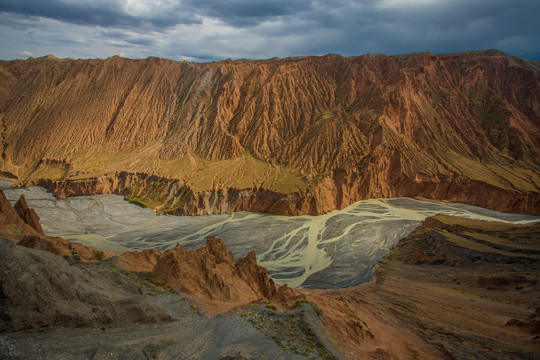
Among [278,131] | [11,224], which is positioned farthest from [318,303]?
[278,131]

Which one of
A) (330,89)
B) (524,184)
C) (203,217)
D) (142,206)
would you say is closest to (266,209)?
(203,217)

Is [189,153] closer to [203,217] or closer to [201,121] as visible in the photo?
[201,121]

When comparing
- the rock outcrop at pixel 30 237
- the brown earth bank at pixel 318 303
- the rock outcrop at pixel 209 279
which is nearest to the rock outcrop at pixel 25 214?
the rock outcrop at pixel 30 237

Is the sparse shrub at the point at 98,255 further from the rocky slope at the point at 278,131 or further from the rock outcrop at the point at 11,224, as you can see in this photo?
the rocky slope at the point at 278,131

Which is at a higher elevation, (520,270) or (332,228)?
(520,270)

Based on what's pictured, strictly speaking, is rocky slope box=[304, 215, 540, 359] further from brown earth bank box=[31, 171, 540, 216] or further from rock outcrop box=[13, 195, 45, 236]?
rock outcrop box=[13, 195, 45, 236]

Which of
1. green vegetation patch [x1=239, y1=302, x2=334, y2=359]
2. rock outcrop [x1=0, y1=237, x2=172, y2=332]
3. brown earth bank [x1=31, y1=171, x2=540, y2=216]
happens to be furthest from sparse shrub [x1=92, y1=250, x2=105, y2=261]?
brown earth bank [x1=31, y1=171, x2=540, y2=216]

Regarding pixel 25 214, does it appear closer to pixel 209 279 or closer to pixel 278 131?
pixel 209 279
